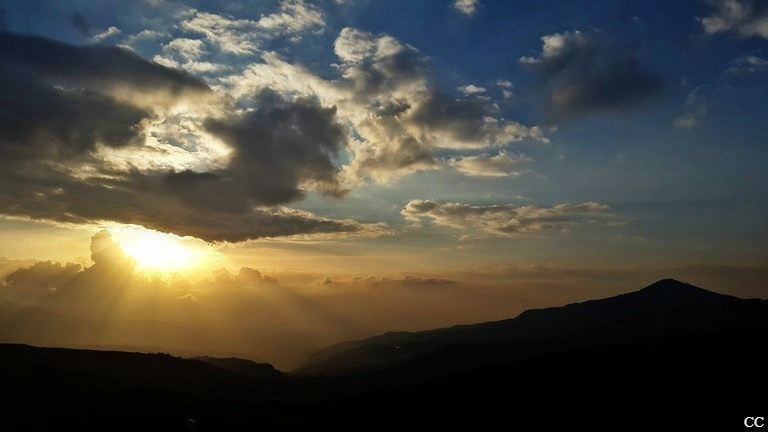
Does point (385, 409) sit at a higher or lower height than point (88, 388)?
lower

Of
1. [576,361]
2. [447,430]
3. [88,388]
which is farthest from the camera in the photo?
[576,361]

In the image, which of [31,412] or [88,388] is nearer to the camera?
[31,412]

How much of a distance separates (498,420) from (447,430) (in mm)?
22296

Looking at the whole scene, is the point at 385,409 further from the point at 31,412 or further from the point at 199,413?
the point at 31,412

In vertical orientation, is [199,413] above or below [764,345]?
below

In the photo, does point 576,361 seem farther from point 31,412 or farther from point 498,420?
point 31,412

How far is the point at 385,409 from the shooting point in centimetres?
15250

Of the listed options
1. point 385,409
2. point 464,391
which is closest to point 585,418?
point 464,391

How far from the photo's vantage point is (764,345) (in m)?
154

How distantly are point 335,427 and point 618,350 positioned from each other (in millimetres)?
131725

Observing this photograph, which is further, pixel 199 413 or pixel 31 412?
pixel 199 413

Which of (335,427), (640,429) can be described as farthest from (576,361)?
(335,427)

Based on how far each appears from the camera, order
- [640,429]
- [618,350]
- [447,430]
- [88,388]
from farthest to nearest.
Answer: [618,350]
[88,388]
[447,430]
[640,429]

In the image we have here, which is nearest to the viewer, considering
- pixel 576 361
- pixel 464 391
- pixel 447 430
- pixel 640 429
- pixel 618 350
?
pixel 640 429
